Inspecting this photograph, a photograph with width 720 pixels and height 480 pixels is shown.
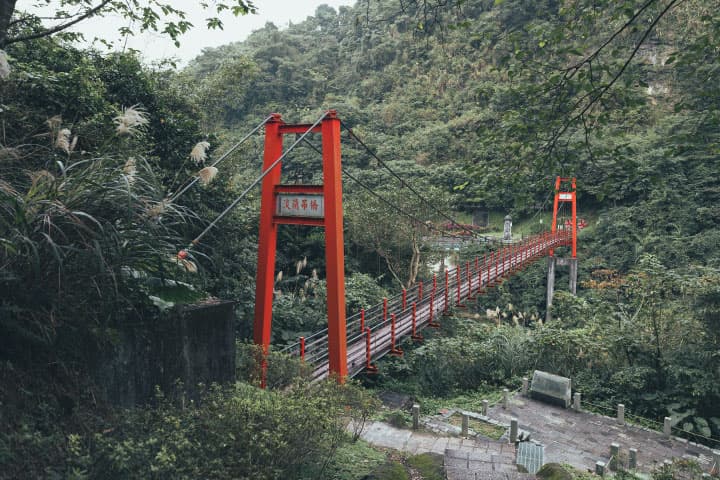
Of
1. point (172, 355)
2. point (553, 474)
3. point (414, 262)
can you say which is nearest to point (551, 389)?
point (553, 474)

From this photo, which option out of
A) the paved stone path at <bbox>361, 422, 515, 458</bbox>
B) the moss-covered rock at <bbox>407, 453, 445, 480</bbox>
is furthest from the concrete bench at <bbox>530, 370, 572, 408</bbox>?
the moss-covered rock at <bbox>407, 453, 445, 480</bbox>

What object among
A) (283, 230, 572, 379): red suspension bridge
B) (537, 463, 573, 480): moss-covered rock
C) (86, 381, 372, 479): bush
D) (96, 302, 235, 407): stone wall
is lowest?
(283, 230, 572, 379): red suspension bridge

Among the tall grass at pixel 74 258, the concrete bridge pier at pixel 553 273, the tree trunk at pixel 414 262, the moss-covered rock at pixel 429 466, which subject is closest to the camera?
the tall grass at pixel 74 258

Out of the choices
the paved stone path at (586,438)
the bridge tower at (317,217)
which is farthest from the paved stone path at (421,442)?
the bridge tower at (317,217)

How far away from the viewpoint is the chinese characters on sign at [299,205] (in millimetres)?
4453

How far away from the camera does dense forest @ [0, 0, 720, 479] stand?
192cm

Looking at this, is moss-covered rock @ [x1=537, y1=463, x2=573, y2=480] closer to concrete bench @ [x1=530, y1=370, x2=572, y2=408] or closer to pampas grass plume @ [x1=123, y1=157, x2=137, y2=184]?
pampas grass plume @ [x1=123, y1=157, x2=137, y2=184]

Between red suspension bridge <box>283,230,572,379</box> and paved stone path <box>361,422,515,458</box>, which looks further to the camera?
red suspension bridge <box>283,230,572,379</box>

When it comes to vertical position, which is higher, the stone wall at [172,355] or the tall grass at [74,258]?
the tall grass at [74,258]

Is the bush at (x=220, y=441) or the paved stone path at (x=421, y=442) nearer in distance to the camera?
the bush at (x=220, y=441)

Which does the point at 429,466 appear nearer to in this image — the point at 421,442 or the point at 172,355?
the point at 172,355

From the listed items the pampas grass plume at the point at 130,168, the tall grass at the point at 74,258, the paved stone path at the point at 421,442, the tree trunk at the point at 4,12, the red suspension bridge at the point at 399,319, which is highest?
the tree trunk at the point at 4,12

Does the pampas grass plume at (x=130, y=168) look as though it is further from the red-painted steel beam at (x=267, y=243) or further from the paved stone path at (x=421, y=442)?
the paved stone path at (x=421, y=442)

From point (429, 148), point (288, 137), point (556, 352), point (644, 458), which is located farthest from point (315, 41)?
point (644, 458)
